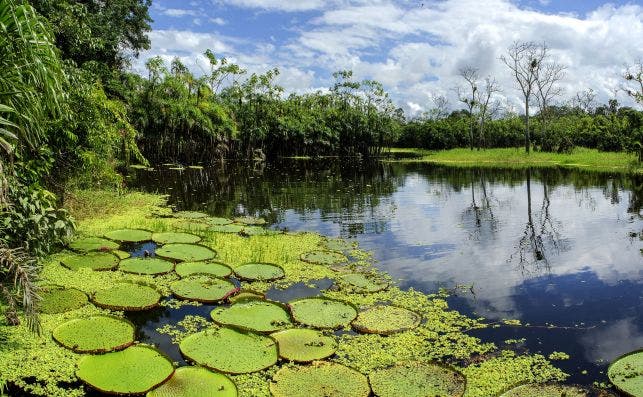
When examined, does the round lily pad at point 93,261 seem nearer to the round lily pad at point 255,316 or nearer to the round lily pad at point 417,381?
the round lily pad at point 255,316

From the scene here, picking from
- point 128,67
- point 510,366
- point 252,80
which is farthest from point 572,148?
point 510,366

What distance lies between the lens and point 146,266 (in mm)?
8742

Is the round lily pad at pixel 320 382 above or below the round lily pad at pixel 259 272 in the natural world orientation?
below

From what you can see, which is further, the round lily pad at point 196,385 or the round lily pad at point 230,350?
the round lily pad at point 230,350

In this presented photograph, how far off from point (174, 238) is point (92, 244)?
5.59 feet

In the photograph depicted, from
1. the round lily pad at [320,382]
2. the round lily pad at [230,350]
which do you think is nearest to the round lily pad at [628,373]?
the round lily pad at [320,382]

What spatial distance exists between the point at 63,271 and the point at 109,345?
10.8 feet

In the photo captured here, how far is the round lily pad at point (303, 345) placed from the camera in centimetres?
561

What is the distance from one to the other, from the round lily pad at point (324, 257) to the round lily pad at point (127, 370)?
15.0 feet

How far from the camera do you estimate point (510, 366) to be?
5.61m

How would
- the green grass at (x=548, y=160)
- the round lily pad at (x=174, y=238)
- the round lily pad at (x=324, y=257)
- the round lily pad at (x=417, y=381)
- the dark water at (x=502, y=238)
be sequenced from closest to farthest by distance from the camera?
the round lily pad at (x=417, y=381) < the dark water at (x=502, y=238) < the round lily pad at (x=324, y=257) < the round lily pad at (x=174, y=238) < the green grass at (x=548, y=160)

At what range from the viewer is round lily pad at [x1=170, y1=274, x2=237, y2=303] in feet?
24.4

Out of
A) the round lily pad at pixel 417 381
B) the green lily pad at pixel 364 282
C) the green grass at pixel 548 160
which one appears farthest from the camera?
the green grass at pixel 548 160

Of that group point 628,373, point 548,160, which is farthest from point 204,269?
point 548,160
